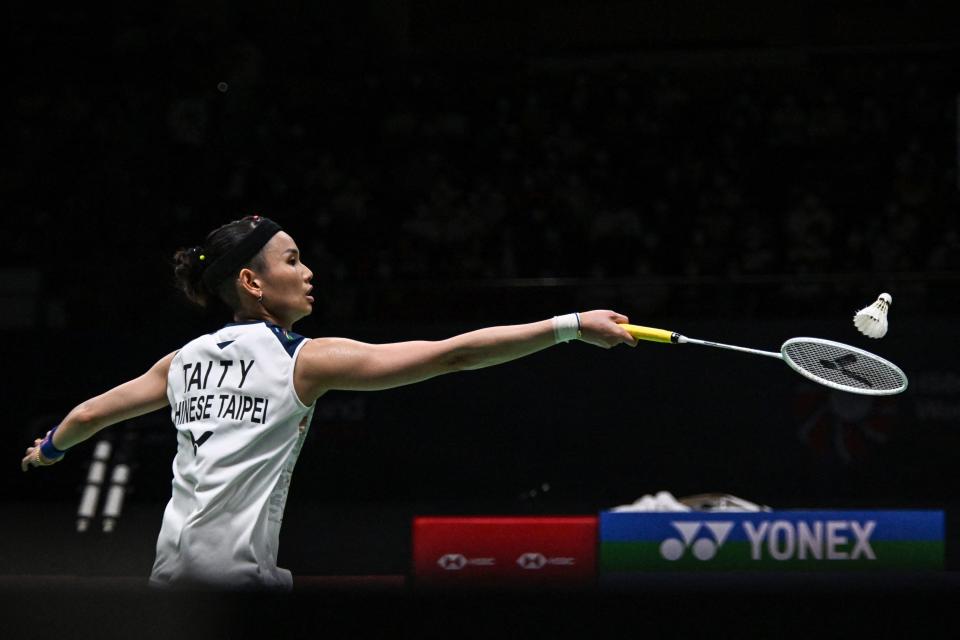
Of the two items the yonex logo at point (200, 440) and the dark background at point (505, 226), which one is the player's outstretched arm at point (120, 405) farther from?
the dark background at point (505, 226)

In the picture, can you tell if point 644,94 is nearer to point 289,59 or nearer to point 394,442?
point 289,59

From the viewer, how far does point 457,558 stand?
6469 millimetres

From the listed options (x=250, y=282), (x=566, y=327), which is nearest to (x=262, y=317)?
(x=250, y=282)

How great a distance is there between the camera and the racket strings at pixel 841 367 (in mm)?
3740

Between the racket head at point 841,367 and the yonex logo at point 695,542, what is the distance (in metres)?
2.84

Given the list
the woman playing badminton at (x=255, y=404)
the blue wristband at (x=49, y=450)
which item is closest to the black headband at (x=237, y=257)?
the woman playing badminton at (x=255, y=404)

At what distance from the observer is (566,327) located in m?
2.63

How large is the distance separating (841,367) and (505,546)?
9.88ft

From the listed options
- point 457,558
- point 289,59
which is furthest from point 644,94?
point 457,558

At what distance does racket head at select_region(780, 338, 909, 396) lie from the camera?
3.72 m

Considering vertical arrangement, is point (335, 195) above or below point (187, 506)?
above

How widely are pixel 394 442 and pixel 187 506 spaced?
6.11 meters

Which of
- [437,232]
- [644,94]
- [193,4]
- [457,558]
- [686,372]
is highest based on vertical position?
[193,4]

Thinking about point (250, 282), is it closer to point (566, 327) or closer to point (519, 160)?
point (566, 327)
